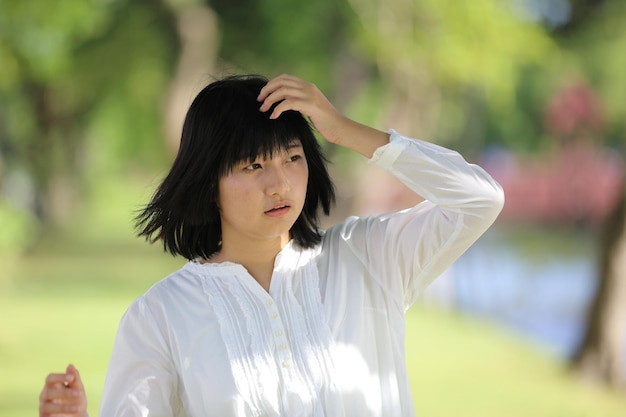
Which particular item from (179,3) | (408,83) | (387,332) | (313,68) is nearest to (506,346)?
(408,83)

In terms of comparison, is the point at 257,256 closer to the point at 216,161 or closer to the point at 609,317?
the point at 216,161

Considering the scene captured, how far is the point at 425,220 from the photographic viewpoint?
5.01ft

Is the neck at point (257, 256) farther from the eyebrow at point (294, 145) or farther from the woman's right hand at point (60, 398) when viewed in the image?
the woman's right hand at point (60, 398)

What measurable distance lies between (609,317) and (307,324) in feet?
16.2

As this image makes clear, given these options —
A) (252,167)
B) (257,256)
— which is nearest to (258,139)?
(252,167)

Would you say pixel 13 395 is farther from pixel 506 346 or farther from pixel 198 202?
pixel 198 202

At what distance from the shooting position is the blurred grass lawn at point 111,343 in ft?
20.7

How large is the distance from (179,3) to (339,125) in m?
7.81

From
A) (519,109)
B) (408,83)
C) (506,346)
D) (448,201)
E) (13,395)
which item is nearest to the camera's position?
(448,201)

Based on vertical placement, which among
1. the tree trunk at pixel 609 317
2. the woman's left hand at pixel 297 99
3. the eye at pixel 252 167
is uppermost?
the woman's left hand at pixel 297 99

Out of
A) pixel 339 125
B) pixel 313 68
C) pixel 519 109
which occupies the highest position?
pixel 313 68

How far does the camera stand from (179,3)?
8.96 meters

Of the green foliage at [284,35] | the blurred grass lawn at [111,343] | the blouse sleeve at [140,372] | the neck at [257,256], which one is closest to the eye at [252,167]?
the neck at [257,256]

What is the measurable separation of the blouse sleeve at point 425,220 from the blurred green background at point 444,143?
14.6 feet
